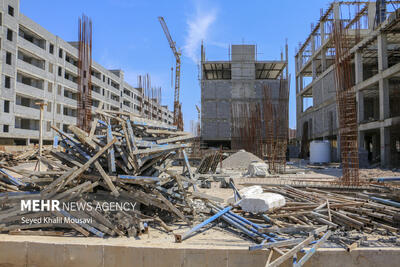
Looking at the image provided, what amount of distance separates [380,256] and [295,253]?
137cm

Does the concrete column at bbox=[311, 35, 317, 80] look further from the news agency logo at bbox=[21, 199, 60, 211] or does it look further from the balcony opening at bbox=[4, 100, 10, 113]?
the news agency logo at bbox=[21, 199, 60, 211]

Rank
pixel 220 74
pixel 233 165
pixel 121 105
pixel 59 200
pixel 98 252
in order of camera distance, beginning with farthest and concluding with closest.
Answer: pixel 121 105, pixel 220 74, pixel 233 165, pixel 59 200, pixel 98 252

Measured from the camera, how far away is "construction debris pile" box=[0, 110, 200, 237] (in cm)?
484

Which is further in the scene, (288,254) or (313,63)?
(313,63)

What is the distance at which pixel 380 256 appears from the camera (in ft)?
13.8

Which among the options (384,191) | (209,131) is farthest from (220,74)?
(384,191)

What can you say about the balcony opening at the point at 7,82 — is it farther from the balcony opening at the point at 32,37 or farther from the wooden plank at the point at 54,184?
the wooden plank at the point at 54,184

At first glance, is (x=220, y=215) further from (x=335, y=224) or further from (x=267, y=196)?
(x=335, y=224)

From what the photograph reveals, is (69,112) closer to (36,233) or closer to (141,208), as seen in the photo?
(141,208)

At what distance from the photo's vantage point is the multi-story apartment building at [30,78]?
88.5 feet

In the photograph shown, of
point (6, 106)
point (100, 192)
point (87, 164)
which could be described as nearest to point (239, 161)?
point (100, 192)

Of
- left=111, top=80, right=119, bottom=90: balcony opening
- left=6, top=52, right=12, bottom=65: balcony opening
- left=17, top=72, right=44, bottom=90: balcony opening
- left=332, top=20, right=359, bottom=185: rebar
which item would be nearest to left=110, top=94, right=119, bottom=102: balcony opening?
left=111, top=80, right=119, bottom=90: balcony opening
